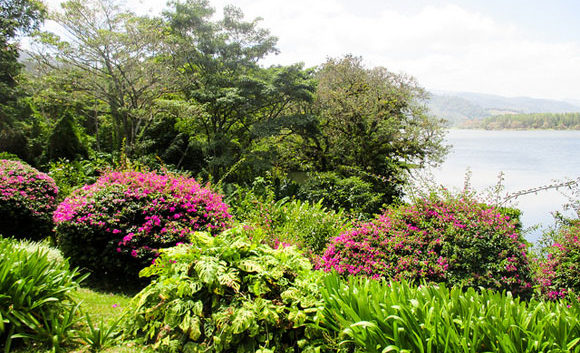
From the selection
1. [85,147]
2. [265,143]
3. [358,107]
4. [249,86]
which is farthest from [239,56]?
[85,147]

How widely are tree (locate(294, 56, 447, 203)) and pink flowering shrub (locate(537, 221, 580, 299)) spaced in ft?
26.3

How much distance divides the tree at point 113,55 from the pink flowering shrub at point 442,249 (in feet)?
31.0

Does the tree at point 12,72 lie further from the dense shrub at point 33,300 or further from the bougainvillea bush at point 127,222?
the dense shrub at point 33,300

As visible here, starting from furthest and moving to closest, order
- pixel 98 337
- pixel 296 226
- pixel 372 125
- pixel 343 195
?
pixel 372 125 < pixel 343 195 < pixel 296 226 < pixel 98 337

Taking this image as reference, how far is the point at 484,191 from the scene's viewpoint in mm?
4223

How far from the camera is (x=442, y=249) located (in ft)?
11.6

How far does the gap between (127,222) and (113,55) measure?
796 cm

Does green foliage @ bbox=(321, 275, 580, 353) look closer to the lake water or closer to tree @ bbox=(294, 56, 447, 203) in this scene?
the lake water

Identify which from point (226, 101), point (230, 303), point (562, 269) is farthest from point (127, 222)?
point (226, 101)

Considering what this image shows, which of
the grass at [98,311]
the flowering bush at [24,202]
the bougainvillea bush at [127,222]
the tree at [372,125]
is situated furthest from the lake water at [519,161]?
the flowering bush at [24,202]

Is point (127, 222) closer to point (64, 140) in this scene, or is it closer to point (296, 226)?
point (296, 226)

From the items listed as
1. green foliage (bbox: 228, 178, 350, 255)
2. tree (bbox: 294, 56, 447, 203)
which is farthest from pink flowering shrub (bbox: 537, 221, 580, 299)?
tree (bbox: 294, 56, 447, 203)

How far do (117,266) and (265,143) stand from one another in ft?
28.1

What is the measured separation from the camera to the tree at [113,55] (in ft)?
32.3
